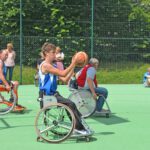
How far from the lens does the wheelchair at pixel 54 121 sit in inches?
280

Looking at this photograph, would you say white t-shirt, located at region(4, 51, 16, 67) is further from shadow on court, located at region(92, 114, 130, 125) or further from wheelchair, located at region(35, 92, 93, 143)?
wheelchair, located at region(35, 92, 93, 143)

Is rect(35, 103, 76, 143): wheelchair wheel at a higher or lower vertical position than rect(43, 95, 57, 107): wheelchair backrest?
lower

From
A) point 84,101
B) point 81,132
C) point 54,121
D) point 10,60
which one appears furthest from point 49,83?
point 10,60

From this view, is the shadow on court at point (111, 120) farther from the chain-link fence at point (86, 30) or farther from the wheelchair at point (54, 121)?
the chain-link fence at point (86, 30)

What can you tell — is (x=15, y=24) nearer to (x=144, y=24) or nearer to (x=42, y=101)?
(x=144, y=24)

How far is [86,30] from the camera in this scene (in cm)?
1969

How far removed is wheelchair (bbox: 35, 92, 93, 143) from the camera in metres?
7.12

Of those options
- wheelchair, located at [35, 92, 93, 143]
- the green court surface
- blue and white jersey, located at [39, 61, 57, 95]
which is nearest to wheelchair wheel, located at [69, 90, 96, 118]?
the green court surface

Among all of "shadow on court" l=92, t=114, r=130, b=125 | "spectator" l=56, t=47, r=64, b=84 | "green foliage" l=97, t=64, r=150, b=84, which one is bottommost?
"green foliage" l=97, t=64, r=150, b=84

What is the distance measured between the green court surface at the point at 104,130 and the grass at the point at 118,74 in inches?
226

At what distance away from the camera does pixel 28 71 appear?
18.5m

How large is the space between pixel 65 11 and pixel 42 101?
13.4 m

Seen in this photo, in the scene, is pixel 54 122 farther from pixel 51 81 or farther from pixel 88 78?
pixel 88 78

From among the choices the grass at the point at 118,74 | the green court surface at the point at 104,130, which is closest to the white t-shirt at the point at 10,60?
the grass at the point at 118,74
